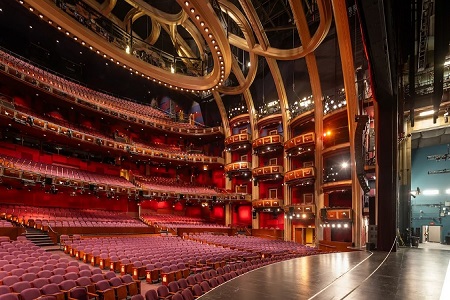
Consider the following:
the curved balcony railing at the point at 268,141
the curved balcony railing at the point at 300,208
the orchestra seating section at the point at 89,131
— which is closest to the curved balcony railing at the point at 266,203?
the curved balcony railing at the point at 300,208

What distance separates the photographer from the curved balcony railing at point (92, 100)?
16.4 metres

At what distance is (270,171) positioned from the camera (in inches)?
803

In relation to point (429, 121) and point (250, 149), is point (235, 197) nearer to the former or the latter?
point (250, 149)

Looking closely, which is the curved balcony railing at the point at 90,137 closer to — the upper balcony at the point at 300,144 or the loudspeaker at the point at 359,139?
the upper balcony at the point at 300,144

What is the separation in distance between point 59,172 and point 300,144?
1366cm

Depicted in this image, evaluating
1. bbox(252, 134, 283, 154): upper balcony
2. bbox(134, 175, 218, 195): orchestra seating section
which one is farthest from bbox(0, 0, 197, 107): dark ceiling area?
bbox(252, 134, 283, 154): upper balcony

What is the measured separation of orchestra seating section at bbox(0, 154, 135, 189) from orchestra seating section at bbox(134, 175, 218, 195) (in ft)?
4.16

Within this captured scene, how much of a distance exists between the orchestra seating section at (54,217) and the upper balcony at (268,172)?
8448mm

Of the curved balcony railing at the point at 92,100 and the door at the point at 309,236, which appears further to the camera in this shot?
the door at the point at 309,236

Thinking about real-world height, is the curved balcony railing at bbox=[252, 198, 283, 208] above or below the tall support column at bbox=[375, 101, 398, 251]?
below

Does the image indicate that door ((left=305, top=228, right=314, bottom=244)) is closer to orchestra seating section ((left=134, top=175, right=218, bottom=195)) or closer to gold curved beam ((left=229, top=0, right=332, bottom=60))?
orchestra seating section ((left=134, top=175, right=218, bottom=195))

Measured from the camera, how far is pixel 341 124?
674 inches

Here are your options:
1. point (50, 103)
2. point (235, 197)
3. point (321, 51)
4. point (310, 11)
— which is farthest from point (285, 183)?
point (50, 103)

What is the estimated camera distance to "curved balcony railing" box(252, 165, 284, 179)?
795 inches
